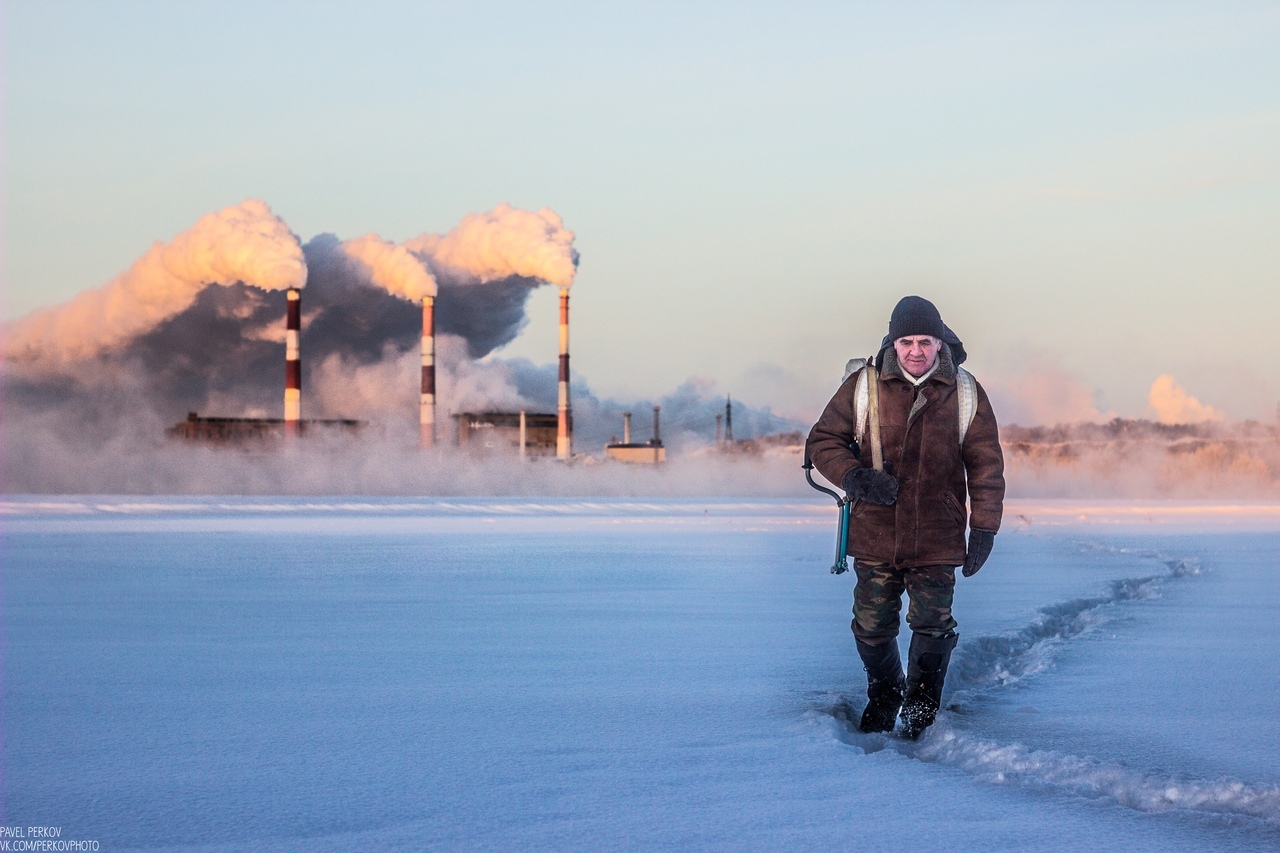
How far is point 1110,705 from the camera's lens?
13.8ft

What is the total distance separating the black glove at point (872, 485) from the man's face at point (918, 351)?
342 mm

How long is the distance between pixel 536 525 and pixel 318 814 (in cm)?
1568

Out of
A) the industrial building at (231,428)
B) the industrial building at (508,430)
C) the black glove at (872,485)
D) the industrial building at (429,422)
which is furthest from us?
the industrial building at (508,430)

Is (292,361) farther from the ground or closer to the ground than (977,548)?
farther from the ground

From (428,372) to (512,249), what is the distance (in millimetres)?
5917

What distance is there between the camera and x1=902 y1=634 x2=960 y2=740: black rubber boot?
381 cm

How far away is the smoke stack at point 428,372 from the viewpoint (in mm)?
38469

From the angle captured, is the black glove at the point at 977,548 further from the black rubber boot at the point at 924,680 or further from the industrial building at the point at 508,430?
the industrial building at the point at 508,430

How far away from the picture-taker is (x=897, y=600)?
3885 millimetres

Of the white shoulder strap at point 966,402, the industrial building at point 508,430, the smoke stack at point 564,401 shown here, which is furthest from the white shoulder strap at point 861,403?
the industrial building at point 508,430

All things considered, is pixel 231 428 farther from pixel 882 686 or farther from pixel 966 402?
pixel 966 402

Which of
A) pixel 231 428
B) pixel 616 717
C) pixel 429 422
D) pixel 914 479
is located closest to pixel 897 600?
pixel 914 479

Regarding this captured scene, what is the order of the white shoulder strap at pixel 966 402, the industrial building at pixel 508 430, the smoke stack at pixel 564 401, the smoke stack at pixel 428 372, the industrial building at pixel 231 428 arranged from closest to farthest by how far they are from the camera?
the white shoulder strap at pixel 966 402 < the smoke stack at pixel 428 372 < the smoke stack at pixel 564 401 < the industrial building at pixel 231 428 < the industrial building at pixel 508 430

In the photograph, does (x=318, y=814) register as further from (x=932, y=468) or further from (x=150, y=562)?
(x=150, y=562)
